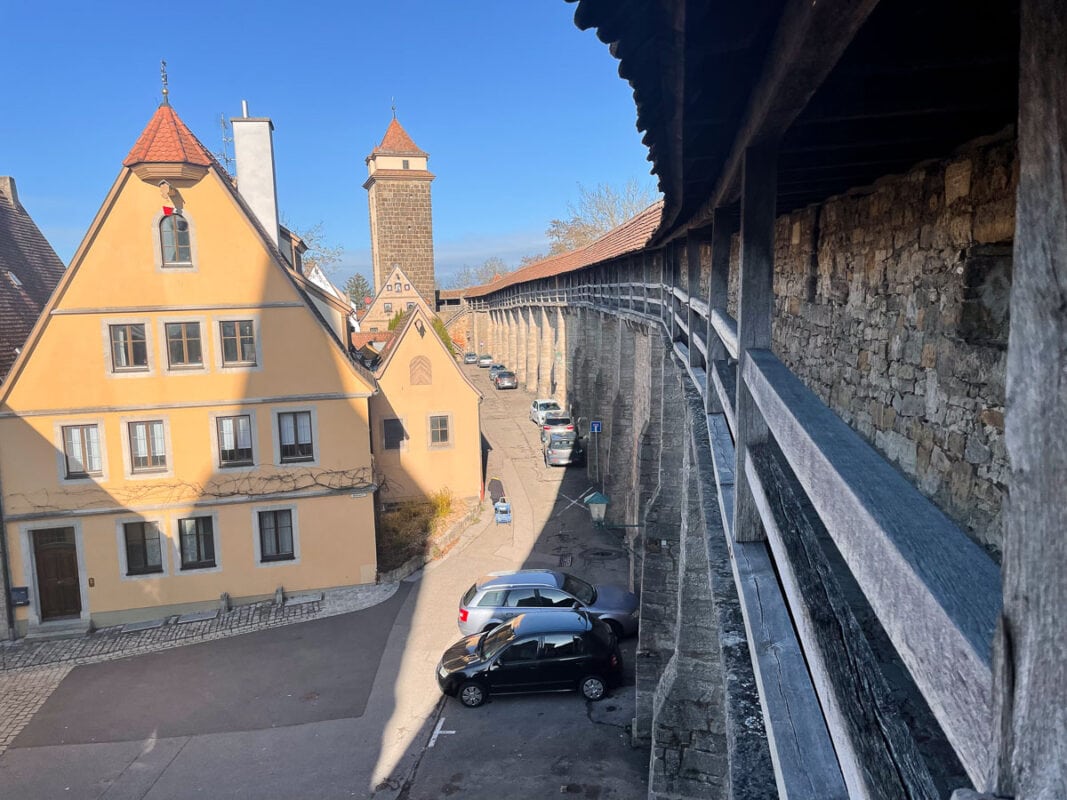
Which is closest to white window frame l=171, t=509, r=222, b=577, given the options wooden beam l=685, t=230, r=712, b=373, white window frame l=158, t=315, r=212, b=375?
white window frame l=158, t=315, r=212, b=375

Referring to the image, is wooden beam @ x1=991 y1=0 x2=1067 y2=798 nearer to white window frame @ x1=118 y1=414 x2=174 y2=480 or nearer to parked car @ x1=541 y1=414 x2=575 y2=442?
white window frame @ x1=118 y1=414 x2=174 y2=480

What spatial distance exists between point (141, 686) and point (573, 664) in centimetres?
747

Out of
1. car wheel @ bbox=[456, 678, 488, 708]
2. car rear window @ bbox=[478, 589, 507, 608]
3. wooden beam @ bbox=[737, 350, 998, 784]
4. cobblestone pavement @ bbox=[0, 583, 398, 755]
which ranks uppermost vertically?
wooden beam @ bbox=[737, 350, 998, 784]

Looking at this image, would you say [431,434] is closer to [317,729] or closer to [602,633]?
[602,633]

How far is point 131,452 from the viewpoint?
15.1 m

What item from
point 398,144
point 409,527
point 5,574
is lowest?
point 409,527

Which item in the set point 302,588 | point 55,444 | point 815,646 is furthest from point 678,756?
point 55,444

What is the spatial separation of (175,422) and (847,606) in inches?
612

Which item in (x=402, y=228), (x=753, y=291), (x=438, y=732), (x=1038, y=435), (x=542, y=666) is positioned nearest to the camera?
(x=1038, y=435)

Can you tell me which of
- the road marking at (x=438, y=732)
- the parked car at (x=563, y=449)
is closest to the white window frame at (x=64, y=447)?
the road marking at (x=438, y=732)

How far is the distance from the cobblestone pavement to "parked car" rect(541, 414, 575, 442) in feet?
31.4

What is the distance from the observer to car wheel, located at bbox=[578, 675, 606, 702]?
37.3ft

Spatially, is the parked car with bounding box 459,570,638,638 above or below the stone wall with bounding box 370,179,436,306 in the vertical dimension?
below

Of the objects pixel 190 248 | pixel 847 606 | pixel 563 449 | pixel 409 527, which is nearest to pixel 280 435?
pixel 190 248
